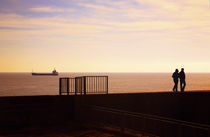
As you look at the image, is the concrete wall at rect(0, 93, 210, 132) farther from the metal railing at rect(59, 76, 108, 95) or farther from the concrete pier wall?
the metal railing at rect(59, 76, 108, 95)

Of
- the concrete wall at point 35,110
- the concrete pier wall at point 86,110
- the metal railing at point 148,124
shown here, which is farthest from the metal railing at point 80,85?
the metal railing at point 148,124

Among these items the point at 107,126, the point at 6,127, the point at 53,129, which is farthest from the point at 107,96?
the point at 6,127

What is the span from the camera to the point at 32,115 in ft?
58.4

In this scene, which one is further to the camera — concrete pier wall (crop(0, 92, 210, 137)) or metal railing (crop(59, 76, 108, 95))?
metal railing (crop(59, 76, 108, 95))

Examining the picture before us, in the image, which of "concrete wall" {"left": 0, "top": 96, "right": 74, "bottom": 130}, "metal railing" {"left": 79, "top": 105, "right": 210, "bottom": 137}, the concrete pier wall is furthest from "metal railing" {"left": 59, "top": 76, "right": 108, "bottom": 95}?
"metal railing" {"left": 79, "top": 105, "right": 210, "bottom": 137}

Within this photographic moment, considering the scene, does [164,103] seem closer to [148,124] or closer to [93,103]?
[93,103]

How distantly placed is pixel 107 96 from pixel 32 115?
4.74m

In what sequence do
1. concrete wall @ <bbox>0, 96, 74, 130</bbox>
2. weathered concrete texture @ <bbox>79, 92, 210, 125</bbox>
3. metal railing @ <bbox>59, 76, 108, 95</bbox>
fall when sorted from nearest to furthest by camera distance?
concrete wall @ <bbox>0, 96, 74, 130</bbox>, metal railing @ <bbox>59, 76, 108, 95</bbox>, weathered concrete texture @ <bbox>79, 92, 210, 125</bbox>

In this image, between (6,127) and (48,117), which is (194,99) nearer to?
(48,117)

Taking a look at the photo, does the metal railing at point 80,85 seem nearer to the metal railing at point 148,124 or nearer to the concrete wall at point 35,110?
the concrete wall at point 35,110

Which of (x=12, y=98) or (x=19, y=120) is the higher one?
(x=12, y=98)

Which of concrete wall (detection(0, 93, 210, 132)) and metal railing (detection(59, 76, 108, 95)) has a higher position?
metal railing (detection(59, 76, 108, 95))

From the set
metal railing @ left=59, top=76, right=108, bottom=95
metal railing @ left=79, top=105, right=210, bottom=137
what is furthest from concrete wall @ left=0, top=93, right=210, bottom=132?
metal railing @ left=79, top=105, right=210, bottom=137

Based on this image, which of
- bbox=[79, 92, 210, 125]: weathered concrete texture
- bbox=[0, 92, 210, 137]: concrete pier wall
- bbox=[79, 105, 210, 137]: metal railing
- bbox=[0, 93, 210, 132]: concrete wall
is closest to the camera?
bbox=[79, 105, 210, 137]: metal railing
